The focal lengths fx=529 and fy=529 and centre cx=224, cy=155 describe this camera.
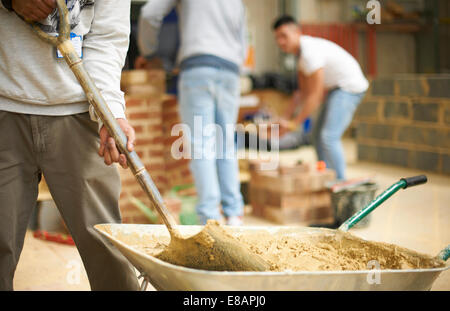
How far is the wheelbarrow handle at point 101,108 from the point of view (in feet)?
4.50

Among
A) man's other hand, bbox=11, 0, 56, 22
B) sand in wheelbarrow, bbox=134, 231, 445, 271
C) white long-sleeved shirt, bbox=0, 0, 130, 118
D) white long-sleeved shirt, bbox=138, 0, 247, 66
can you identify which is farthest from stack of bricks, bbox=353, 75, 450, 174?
man's other hand, bbox=11, 0, 56, 22

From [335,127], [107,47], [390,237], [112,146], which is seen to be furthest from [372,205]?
[335,127]

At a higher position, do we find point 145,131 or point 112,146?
point 112,146

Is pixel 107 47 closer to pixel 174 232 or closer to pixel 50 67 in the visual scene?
pixel 50 67

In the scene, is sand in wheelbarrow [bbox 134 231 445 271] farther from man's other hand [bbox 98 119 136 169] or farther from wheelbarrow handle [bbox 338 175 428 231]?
man's other hand [bbox 98 119 136 169]

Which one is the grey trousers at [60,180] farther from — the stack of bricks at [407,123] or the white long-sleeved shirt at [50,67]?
the stack of bricks at [407,123]

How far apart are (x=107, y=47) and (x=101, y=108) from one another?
245mm

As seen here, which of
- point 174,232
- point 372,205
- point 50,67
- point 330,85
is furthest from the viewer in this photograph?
point 330,85

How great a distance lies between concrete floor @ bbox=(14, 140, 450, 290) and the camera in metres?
2.61

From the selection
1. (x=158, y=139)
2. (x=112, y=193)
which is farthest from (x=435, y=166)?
(x=112, y=193)

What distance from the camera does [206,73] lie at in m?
3.17

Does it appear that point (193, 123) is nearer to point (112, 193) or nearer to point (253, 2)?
point (112, 193)

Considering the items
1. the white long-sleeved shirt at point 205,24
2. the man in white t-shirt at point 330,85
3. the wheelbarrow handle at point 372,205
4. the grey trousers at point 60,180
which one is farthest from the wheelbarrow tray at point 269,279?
the man in white t-shirt at point 330,85

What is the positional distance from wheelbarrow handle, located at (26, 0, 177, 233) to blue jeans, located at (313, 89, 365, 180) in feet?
9.64
